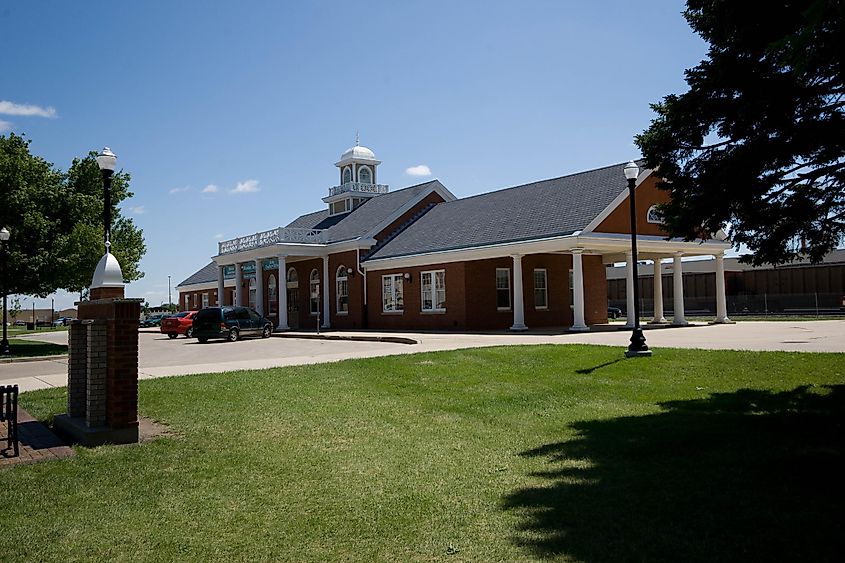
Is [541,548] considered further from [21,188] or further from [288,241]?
[288,241]

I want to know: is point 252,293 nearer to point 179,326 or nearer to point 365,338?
point 179,326

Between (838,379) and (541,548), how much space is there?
9.07 meters

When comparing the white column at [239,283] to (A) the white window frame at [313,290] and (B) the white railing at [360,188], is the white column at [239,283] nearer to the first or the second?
(A) the white window frame at [313,290]

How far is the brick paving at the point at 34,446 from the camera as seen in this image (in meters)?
7.88


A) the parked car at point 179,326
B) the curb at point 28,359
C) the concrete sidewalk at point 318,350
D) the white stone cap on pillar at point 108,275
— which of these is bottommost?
the curb at point 28,359

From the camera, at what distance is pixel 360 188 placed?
4431 centimetres

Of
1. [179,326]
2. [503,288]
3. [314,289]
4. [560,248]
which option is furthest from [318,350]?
[314,289]

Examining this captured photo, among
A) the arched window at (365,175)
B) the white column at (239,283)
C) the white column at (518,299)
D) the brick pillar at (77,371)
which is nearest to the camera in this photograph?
the brick pillar at (77,371)

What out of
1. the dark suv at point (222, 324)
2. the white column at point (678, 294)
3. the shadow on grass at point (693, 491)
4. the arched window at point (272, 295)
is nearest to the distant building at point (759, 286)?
the white column at point (678, 294)

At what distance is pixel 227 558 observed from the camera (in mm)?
4891

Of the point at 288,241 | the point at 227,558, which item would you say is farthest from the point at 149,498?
the point at 288,241

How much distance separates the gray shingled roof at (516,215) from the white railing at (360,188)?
7.92 meters

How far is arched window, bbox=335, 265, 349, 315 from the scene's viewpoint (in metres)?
36.5

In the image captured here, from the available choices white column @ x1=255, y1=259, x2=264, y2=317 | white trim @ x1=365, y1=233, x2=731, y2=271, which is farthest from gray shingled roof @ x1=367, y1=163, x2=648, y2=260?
white column @ x1=255, y1=259, x2=264, y2=317
